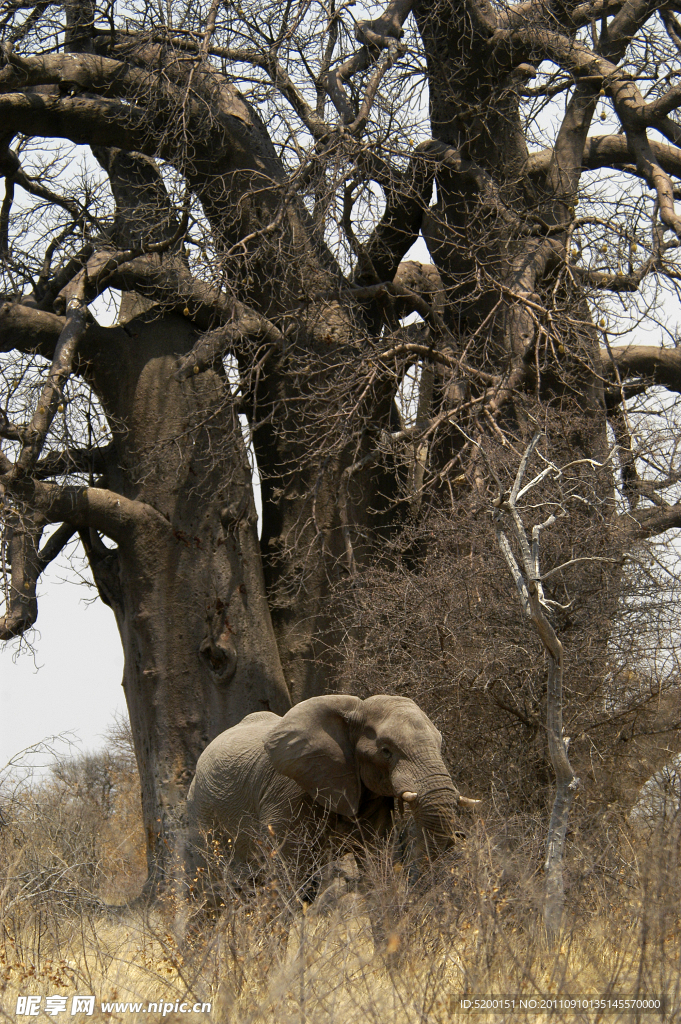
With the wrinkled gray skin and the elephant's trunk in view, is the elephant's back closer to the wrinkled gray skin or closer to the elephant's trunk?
the wrinkled gray skin

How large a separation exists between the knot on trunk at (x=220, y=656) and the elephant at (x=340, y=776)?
1.99 m

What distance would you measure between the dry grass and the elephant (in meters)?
0.34

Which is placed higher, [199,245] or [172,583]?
[199,245]

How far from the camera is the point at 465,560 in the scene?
634cm

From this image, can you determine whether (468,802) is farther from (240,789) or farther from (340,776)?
(240,789)

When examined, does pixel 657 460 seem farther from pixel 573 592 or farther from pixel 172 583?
pixel 172 583

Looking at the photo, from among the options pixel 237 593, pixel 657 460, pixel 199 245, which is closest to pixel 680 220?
pixel 657 460

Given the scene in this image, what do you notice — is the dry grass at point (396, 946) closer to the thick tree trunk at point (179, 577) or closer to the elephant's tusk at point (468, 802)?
the elephant's tusk at point (468, 802)

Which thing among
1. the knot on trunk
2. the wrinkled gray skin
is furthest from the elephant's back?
the knot on trunk

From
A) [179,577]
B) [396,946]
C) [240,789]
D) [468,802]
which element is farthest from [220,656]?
[396,946]

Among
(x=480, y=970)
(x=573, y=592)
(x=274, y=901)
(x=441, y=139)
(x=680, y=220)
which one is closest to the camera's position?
(x=480, y=970)

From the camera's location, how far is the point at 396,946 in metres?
3.66

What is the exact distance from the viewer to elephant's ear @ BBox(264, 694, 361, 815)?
501 centimetres

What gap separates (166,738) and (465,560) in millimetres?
2509
